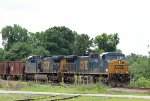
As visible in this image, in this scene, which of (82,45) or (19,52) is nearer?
(19,52)

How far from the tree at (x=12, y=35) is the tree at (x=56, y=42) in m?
7.92

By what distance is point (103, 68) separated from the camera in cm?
3972


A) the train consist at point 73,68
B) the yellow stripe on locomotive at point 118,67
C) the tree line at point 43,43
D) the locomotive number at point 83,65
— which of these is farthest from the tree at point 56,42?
the yellow stripe on locomotive at point 118,67

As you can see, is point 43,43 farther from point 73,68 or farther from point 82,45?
point 73,68

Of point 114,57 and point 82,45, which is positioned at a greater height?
point 82,45

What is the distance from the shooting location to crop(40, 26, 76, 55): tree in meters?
113

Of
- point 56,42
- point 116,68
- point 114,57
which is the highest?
point 56,42

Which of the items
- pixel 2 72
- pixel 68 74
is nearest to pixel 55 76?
pixel 68 74

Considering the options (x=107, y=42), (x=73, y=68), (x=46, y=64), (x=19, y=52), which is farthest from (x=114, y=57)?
(x=19, y=52)

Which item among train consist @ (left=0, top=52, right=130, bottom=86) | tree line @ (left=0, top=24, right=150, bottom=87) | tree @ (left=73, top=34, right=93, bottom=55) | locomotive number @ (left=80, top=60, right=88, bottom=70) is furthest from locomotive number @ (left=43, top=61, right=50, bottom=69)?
tree @ (left=73, top=34, right=93, bottom=55)

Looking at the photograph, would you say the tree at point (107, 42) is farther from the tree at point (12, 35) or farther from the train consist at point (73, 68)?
the tree at point (12, 35)

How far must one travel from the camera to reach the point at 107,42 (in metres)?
76.6

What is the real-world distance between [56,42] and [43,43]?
345 cm

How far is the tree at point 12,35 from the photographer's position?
11668 cm
